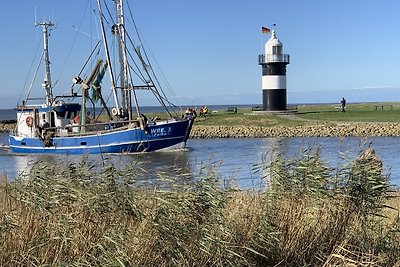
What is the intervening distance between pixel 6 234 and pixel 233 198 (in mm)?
3037

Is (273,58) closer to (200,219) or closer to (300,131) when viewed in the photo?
(300,131)

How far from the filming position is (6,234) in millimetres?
6586

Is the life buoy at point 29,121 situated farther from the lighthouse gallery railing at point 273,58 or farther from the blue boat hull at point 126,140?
the lighthouse gallery railing at point 273,58

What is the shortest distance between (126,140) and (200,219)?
1054 inches

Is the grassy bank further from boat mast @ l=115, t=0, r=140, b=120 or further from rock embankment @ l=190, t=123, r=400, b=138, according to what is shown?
rock embankment @ l=190, t=123, r=400, b=138

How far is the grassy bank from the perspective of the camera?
6379 millimetres

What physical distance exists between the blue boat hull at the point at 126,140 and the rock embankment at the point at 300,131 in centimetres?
1209

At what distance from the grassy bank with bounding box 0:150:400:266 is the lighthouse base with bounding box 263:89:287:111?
4699 cm

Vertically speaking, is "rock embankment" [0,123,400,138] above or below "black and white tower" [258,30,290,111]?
below

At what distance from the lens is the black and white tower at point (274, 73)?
55375mm

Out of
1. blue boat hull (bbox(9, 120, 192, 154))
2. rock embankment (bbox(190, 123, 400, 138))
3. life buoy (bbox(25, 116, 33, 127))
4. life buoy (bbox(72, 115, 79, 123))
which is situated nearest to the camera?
blue boat hull (bbox(9, 120, 192, 154))

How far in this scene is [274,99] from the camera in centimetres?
5591

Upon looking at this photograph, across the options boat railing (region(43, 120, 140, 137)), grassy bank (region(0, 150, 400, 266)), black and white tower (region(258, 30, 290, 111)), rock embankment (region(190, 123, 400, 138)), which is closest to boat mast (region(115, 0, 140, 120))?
boat railing (region(43, 120, 140, 137))

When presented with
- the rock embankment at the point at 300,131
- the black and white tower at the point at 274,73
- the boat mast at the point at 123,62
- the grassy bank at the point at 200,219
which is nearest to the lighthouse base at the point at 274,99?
the black and white tower at the point at 274,73
